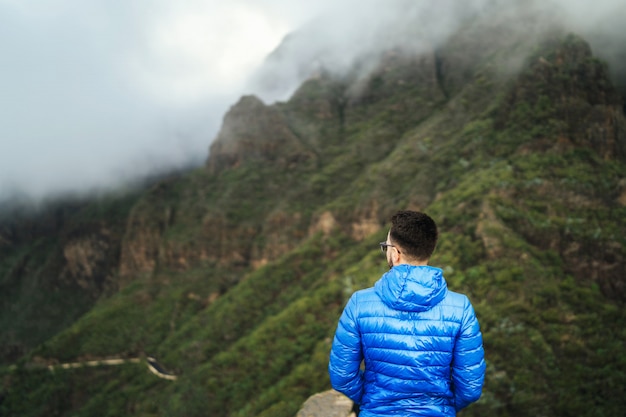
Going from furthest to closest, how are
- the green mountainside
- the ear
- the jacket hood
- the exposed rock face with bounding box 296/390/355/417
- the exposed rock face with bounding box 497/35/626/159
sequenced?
the exposed rock face with bounding box 497/35/626/159 < the green mountainside < the exposed rock face with bounding box 296/390/355/417 < the ear < the jacket hood

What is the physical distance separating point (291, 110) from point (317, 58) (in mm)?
21998

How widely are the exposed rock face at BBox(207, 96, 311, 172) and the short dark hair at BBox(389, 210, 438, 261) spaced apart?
56.2 metres

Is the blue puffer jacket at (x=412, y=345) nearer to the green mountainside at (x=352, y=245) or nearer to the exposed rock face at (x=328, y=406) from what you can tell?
the exposed rock face at (x=328, y=406)

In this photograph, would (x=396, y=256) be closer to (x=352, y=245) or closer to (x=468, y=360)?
(x=468, y=360)

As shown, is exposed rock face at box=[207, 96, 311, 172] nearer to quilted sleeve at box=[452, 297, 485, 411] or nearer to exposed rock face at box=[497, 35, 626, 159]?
exposed rock face at box=[497, 35, 626, 159]

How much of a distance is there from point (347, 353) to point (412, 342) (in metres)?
0.57

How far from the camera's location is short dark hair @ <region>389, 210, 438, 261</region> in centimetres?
335

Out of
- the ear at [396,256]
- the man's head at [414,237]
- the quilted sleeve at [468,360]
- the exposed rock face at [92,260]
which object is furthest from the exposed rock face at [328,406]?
the exposed rock face at [92,260]

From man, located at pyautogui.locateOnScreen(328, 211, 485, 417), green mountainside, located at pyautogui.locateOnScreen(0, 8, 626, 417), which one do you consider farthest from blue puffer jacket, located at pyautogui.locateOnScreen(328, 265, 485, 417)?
green mountainside, located at pyautogui.locateOnScreen(0, 8, 626, 417)

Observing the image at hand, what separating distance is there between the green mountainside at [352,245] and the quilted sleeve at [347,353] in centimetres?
1365

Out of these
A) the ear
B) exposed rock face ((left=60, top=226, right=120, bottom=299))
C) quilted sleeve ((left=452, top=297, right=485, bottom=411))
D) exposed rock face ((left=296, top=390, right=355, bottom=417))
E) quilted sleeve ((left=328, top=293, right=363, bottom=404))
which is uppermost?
exposed rock face ((left=60, top=226, right=120, bottom=299))

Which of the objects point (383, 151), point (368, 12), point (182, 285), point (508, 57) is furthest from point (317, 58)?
point (182, 285)

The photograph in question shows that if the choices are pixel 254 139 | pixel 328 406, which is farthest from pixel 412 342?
pixel 254 139

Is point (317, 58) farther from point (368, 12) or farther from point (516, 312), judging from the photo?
point (516, 312)
